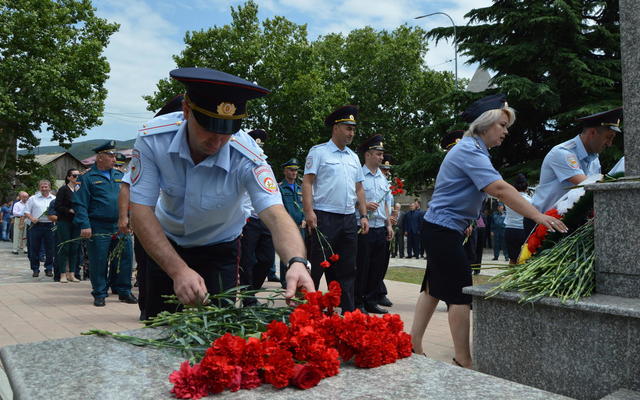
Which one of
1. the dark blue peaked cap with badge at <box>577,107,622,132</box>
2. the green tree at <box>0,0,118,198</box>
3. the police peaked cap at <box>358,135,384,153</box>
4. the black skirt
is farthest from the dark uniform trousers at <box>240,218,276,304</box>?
the green tree at <box>0,0,118,198</box>

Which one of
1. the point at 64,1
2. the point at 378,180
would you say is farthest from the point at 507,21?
the point at 64,1

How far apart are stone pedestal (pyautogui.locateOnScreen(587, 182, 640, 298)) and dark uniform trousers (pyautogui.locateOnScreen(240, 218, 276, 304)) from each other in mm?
5029

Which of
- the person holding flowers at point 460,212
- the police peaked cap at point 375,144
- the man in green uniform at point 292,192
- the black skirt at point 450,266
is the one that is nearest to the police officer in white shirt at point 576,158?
the person holding flowers at point 460,212

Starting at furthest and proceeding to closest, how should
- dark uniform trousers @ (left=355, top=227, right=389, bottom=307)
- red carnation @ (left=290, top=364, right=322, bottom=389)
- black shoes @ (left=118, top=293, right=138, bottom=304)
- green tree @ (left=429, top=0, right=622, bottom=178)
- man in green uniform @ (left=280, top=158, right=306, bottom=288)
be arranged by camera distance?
green tree @ (left=429, top=0, right=622, bottom=178) < man in green uniform @ (left=280, top=158, right=306, bottom=288) < black shoes @ (left=118, top=293, right=138, bottom=304) < dark uniform trousers @ (left=355, top=227, right=389, bottom=307) < red carnation @ (left=290, top=364, right=322, bottom=389)

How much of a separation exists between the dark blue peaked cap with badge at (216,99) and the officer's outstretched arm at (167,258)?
20.4 inches

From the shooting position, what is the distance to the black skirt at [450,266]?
4.08m

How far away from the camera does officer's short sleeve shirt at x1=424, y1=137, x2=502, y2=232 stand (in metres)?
3.96

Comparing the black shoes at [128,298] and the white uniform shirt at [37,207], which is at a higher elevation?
the white uniform shirt at [37,207]

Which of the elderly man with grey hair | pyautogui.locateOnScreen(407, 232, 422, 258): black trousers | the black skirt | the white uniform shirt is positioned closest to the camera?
the black skirt

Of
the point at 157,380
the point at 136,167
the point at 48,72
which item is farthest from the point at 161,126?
the point at 48,72

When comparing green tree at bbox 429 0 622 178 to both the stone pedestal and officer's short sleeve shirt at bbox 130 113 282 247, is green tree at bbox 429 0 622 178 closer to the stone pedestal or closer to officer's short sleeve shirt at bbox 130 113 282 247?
the stone pedestal

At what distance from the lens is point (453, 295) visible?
4.07 m

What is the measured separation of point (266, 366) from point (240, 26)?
3568 cm

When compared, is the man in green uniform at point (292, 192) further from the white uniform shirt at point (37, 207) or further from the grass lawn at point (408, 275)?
the white uniform shirt at point (37, 207)
